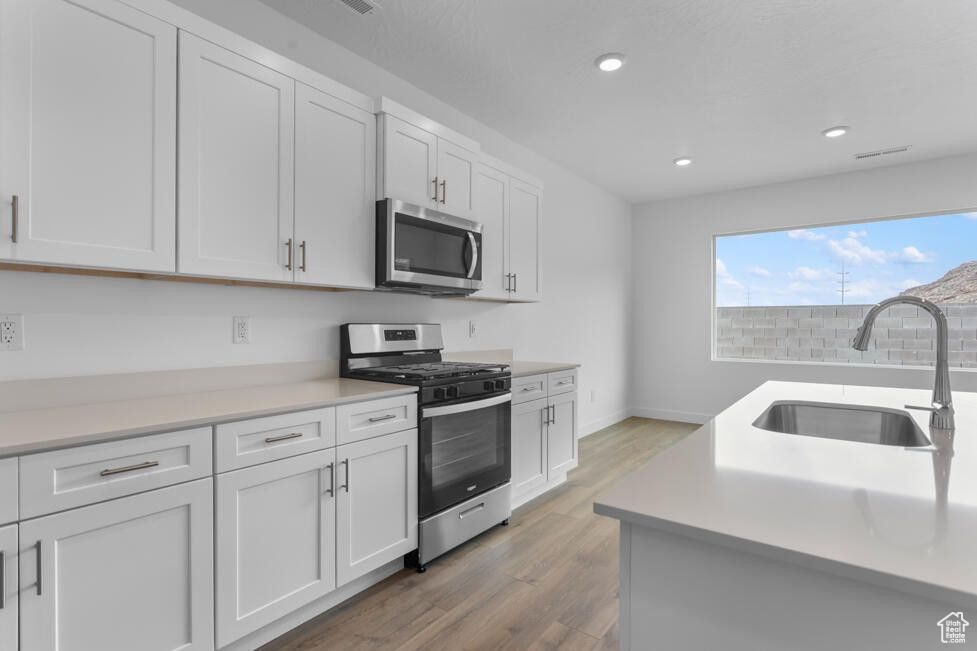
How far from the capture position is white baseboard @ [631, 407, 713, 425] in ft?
19.0

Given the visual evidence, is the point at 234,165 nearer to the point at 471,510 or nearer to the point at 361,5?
the point at 361,5

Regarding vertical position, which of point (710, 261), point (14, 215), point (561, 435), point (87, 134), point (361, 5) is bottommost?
point (561, 435)

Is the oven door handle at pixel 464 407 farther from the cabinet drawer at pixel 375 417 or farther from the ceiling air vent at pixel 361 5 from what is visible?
the ceiling air vent at pixel 361 5

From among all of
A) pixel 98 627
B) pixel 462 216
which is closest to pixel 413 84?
pixel 462 216

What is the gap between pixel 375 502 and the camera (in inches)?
83.9

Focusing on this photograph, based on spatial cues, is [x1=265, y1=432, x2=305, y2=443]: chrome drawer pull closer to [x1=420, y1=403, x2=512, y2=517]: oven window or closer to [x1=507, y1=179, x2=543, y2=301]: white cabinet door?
[x1=420, y1=403, x2=512, y2=517]: oven window

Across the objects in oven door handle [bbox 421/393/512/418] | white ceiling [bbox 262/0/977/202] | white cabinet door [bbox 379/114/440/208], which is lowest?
oven door handle [bbox 421/393/512/418]

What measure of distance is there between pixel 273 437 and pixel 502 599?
48.5 inches

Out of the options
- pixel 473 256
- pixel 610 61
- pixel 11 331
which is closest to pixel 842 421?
pixel 473 256

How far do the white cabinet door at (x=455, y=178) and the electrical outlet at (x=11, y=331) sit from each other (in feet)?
6.22

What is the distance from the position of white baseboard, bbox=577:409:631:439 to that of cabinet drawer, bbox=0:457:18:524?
4.25 m

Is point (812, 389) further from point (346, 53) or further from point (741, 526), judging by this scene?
point (346, 53)

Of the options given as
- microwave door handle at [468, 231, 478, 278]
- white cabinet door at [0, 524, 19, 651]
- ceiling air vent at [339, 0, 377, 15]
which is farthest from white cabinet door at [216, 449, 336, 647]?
ceiling air vent at [339, 0, 377, 15]

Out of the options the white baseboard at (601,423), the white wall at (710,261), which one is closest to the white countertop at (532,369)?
the white baseboard at (601,423)
